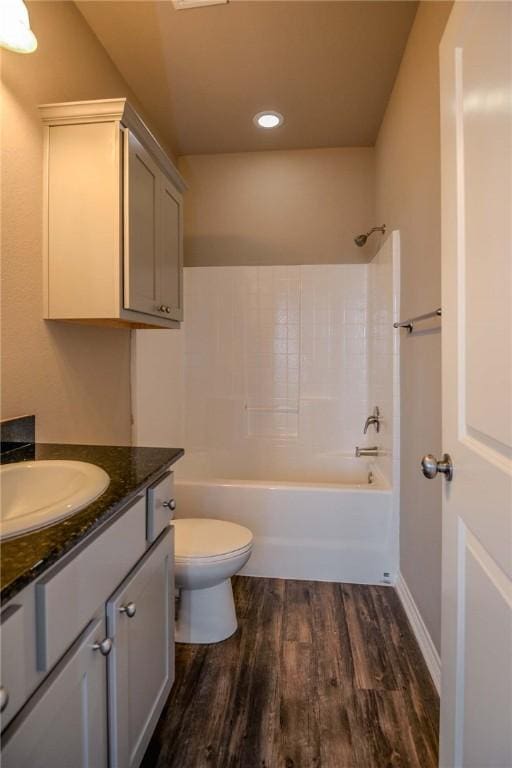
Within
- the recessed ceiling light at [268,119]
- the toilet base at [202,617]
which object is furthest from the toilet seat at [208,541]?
the recessed ceiling light at [268,119]

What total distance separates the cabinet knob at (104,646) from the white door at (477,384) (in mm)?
730

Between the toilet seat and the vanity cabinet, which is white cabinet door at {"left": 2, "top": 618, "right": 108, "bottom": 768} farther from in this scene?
the toilet seat

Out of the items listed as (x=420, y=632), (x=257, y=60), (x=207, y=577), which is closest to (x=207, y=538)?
(x=207, y=577)

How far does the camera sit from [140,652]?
3.59 ft

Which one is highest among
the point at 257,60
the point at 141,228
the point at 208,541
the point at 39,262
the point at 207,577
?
the point at 257,60

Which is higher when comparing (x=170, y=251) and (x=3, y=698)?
(x=170, y=251)

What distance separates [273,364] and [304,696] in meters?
2.04

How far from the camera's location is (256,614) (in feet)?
6.51

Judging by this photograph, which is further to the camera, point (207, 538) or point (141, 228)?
point (207, 538)

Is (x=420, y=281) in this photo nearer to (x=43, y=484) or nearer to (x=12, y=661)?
(x=43, y=484)

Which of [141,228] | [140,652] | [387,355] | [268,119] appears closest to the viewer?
[140,652]

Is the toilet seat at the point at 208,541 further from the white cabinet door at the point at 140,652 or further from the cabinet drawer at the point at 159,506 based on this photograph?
the cabinet drawer at the point at 159,506

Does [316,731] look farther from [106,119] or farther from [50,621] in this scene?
[106,119]

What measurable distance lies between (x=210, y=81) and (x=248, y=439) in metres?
2.19
